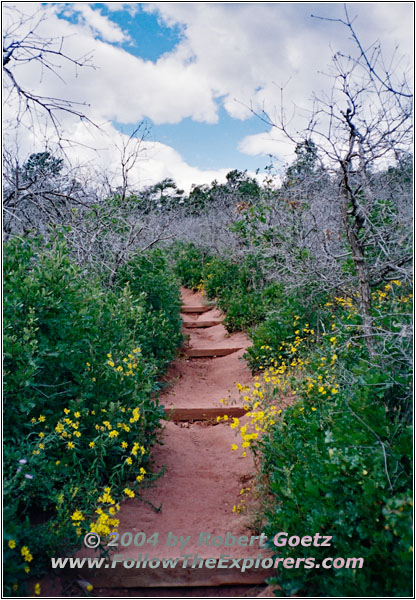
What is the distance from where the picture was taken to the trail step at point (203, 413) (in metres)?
5.81

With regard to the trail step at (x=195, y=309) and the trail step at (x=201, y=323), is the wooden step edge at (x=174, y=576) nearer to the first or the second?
the trail step at (x=201, y=323)

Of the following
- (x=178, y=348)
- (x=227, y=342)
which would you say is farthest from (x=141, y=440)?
(x=227, y=342)

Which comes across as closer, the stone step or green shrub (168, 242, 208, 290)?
the stone step

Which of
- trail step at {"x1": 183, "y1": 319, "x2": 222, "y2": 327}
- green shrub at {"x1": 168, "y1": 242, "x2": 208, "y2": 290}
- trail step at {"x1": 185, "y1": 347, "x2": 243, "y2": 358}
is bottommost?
trail step at {"x1": 185, "y1": 347, "x2": 243, "y2": 358}

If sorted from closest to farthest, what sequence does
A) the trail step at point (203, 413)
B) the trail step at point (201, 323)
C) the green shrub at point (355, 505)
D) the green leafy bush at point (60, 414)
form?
the green shrub at point (355, 505)
the green leafy bush at point (60, 414)
the trail step at point (203, 413)
the trail step at point (201, 323)

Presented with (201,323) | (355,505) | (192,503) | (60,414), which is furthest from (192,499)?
(201,323)

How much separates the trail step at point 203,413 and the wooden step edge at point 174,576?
9.48 ft

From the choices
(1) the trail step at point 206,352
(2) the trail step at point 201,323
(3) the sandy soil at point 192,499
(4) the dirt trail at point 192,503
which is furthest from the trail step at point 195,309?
(3) the sandy soil at point 192,499

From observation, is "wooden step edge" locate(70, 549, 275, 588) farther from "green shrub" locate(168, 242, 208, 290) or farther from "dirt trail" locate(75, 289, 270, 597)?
"green shrub" locate(168, 242, 208, 290)

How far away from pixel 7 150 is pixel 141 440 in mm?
3648

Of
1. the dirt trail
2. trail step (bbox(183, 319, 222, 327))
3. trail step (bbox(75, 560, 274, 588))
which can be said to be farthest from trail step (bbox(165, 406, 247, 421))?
trail step (bbox(183, 319, 222, 327))

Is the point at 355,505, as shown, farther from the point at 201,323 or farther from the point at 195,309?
the point at 195,309

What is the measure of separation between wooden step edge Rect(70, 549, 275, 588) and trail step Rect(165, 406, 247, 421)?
2.89 m

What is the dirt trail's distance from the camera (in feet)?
9.54
